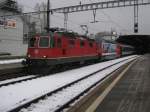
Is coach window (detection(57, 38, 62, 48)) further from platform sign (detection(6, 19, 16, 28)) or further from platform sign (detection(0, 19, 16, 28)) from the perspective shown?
platform sign (detection(6, 19, 16, 28))

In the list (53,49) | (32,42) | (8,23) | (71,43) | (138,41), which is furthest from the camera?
(138,41)

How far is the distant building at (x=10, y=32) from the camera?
2036 inches

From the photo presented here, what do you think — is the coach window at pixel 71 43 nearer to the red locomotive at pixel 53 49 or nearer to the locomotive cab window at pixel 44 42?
the red locomotive at pixel 53 49

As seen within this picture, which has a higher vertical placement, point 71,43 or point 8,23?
point 8,23

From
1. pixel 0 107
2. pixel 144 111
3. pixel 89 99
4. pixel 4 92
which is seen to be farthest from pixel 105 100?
pixel 4 92

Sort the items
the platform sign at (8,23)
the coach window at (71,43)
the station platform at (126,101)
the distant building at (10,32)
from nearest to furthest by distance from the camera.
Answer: the station platform at (126,101), the coach window at (71,43), the platform sign at (8,23), the distant building at (10,32)

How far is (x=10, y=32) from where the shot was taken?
53406 mm

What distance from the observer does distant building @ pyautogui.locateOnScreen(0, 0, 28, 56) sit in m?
51.7

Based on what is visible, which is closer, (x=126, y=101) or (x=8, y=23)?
(x=126, y=101)

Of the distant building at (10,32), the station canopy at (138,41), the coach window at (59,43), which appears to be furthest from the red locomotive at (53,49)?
the station canopy at (138,41)

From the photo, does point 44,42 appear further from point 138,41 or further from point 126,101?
point 138,41

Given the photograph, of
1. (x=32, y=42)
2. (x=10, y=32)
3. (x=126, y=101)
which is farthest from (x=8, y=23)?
(x=126, y=101)

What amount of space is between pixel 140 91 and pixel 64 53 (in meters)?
12.2

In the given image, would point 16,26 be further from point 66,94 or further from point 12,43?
point 66,94
